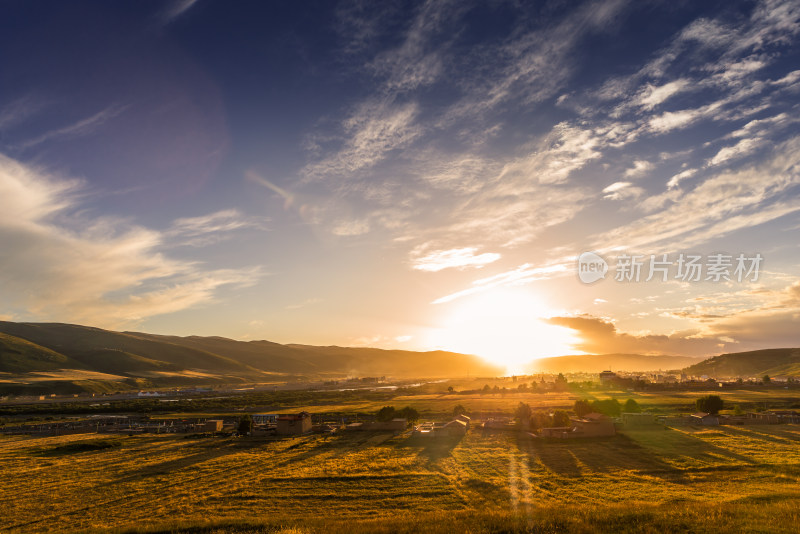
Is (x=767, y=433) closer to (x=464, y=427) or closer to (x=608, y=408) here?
(x=608, y=408)

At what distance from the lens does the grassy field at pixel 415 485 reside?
85.6 feet

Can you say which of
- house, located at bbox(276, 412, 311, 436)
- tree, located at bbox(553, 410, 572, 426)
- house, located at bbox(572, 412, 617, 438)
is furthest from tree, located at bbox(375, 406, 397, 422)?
house, located at bbox(572, 412, 617, 438)

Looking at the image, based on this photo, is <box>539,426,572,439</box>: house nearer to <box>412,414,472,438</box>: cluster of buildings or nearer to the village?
the village

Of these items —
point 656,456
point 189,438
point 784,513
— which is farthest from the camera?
point 189,438

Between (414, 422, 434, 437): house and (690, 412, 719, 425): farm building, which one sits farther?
(690, 412, 719, 425): farm building

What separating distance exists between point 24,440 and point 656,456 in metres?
87.2

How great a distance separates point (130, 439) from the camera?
217ft

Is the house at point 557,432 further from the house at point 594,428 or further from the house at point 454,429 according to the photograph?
the house at point 454,429

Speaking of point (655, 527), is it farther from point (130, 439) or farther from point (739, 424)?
point (130, 439)

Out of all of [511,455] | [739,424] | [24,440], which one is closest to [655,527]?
[511,455]

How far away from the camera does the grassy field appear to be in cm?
2609

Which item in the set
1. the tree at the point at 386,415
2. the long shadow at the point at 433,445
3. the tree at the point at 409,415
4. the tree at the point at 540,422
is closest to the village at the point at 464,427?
the tree at the point at 540,422

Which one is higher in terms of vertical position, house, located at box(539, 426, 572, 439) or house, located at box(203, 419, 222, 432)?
house, located at box(539, 426, 572, 439)

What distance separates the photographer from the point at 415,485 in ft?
122
